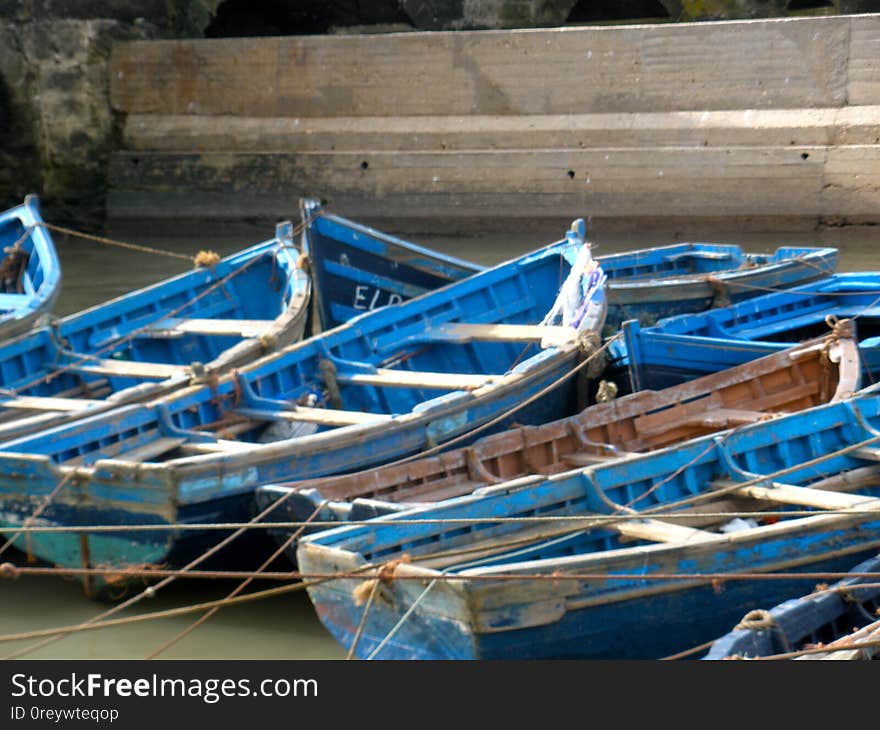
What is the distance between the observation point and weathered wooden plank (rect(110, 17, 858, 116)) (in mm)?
15344

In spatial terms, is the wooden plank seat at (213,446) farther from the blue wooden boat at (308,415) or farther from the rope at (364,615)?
the rope at (364,615)

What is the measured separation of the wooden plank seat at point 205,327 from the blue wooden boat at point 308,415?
2.61 ft

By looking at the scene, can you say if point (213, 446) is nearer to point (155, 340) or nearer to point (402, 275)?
point (155, 340)

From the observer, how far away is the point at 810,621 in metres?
5.02

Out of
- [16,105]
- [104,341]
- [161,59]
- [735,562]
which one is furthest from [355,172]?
[735,562]

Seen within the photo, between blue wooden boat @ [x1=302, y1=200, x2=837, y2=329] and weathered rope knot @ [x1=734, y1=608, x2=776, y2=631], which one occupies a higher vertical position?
blue wooden boat @ [x1=302, y1=200, x2=837, y2=329]

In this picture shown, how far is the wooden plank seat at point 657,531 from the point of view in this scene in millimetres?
5484

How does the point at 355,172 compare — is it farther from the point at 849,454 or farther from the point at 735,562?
the point at 735,562

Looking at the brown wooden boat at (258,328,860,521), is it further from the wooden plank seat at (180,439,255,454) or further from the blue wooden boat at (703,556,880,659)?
the blue wooden boat at (703,556,880,659)

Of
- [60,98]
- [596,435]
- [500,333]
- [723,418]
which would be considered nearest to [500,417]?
[596,435]

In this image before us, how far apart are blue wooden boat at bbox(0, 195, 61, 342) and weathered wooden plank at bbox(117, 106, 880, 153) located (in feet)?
21.9

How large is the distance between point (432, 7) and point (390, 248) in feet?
35.8

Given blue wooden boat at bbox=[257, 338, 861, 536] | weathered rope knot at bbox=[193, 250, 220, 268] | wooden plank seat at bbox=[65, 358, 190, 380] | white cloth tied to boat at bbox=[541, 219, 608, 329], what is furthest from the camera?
weathered rope knot at bbox=[193, 250, 220, 268]

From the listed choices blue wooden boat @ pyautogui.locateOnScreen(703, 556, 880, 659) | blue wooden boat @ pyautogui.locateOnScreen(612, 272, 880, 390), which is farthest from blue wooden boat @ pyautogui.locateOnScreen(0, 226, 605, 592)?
blue wooden boat @ pyautogui.locateOnScreen(703, 556, 880, 659)
